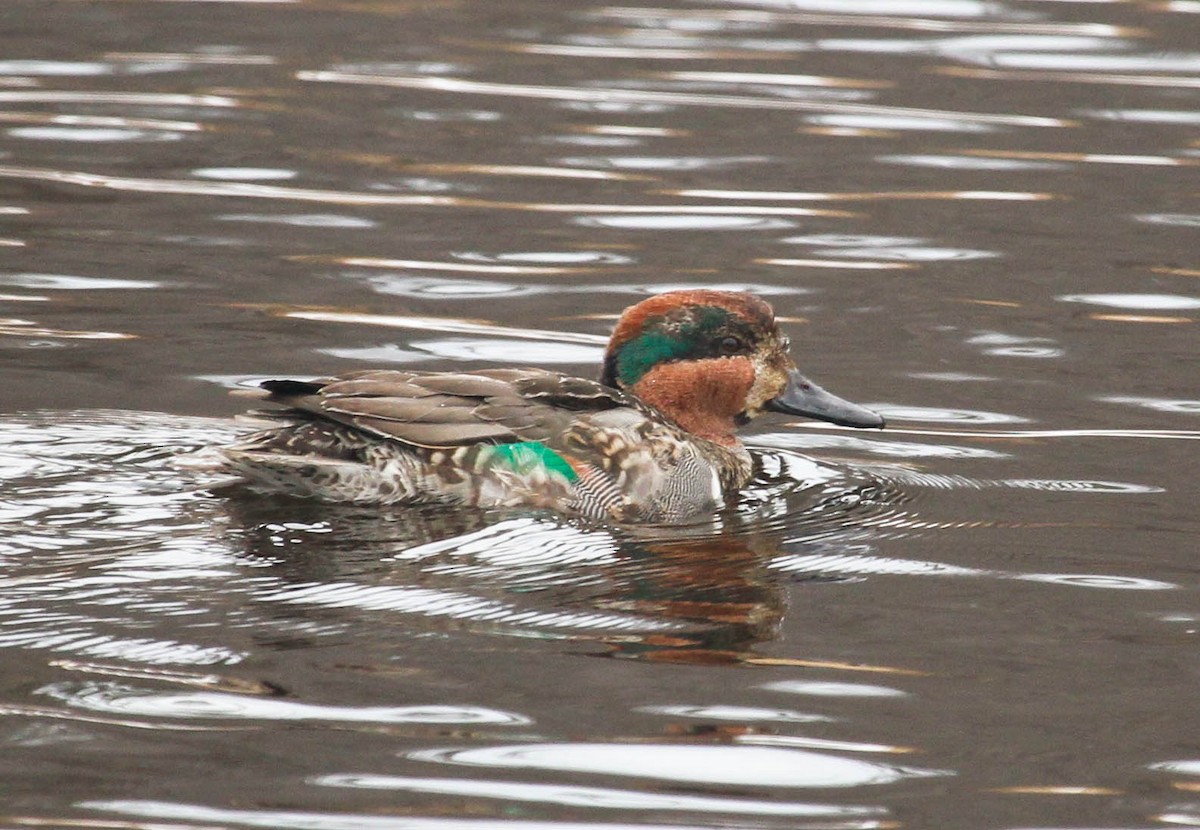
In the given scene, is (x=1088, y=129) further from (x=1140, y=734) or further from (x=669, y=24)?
(x=1140, y=734)

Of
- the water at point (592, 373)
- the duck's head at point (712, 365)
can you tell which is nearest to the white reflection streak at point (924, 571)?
the water at point (592, 373)

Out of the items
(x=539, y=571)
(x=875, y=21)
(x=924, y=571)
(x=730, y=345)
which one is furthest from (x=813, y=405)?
(x=875, y=21)

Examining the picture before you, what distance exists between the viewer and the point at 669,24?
60.1ft

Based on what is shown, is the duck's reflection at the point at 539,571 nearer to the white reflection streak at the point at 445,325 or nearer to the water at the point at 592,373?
the water at the point at 592,373

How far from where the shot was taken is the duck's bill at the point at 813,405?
8.60 meters

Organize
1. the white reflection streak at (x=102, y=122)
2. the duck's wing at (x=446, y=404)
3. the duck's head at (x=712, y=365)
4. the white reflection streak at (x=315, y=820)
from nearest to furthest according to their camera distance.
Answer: the white reflection streak at (x=315, y=820) → the duck's wing at (x=446, y=404) → the duck's head at (x=712, y=365) → the white reflection streak at (x=102, y=122)

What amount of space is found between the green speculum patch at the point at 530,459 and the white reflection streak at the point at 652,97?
8.25 metres

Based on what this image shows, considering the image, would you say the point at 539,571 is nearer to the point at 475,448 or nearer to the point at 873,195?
the point at 475,448

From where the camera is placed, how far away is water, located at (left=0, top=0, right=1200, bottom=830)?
216 inches

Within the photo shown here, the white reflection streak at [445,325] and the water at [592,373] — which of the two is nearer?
the water at [592,373]

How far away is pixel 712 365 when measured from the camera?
848cm

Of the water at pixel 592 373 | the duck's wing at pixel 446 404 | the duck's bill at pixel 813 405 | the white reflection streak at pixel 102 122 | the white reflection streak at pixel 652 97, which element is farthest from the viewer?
the white reflection streak at pixel 652 97

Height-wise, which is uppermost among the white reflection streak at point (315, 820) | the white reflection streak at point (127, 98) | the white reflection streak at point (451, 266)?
the white reflection streak at point (127, 98)

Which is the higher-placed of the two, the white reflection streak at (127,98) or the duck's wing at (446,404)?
the white reflection streak at (127,98)
